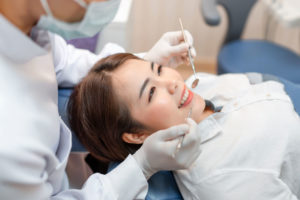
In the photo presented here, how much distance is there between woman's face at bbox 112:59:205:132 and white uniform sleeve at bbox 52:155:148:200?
0.51ft

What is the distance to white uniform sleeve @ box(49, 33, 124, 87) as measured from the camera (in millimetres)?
1178

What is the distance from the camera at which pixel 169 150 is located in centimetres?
90

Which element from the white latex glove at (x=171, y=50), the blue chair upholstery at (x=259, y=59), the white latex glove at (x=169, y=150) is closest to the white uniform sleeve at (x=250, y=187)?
the white latex glove at (x=169, y=150)

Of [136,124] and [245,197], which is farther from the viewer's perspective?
[136,124]

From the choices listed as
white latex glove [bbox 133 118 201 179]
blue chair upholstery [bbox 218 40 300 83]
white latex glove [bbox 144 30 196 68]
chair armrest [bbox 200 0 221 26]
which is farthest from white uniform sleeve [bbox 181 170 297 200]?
chair armrest [bbox 200 0 221 26]

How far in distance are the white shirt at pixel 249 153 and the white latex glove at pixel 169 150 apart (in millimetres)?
79

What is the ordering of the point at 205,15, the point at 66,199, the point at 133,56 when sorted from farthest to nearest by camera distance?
the point at 205,15 → the point at 133,56 → the point at 66,199

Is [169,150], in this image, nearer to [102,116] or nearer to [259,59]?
[102,116]

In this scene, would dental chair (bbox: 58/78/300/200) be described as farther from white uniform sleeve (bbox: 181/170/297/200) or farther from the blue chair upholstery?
the blue chair upholstery

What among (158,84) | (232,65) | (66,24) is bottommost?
(232,65)

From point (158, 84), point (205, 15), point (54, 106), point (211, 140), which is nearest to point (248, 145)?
point (211, 140)

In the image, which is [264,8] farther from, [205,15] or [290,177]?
[290,177]

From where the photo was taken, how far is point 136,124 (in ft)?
3.36

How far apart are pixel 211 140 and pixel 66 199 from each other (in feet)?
1.68
